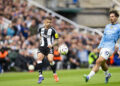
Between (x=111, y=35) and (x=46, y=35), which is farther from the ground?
(x=46, y=35)

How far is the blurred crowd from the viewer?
994 inches

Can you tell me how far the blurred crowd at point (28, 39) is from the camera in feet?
82.8

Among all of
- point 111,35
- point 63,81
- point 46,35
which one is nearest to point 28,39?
point 46,35

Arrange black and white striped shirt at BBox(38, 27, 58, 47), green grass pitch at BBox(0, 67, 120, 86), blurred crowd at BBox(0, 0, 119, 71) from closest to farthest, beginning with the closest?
1. green grass pitch at BBox(0, 67, 120, 86)
2. black and white striped shirt at BBox(38, 27, 58, 47)
3. blurred crowd at BBox(0, 0, 119, 71)

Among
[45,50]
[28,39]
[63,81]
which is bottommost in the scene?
[63,81]

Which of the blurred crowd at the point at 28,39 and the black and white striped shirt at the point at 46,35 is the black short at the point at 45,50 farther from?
the blurred crowd at the point at 28,39

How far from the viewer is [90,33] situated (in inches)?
1247

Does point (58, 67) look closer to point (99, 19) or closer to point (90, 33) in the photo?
point (90, 33)

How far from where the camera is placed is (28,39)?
86.3 ft

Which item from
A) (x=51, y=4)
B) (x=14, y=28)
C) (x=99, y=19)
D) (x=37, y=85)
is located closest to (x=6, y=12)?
(x=14, y=28)

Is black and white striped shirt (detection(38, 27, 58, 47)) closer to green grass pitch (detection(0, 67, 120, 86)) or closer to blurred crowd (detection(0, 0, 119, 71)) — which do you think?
green grass pitch (detection(0, 67, 120, 86))

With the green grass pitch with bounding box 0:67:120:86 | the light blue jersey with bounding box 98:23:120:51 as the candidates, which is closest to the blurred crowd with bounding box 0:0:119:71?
the green grass pitch with bounding box 0:67:120:86

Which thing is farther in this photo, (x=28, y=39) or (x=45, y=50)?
(x=28, y=39)

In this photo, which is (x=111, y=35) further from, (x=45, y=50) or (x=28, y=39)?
(x=28, y=39)
